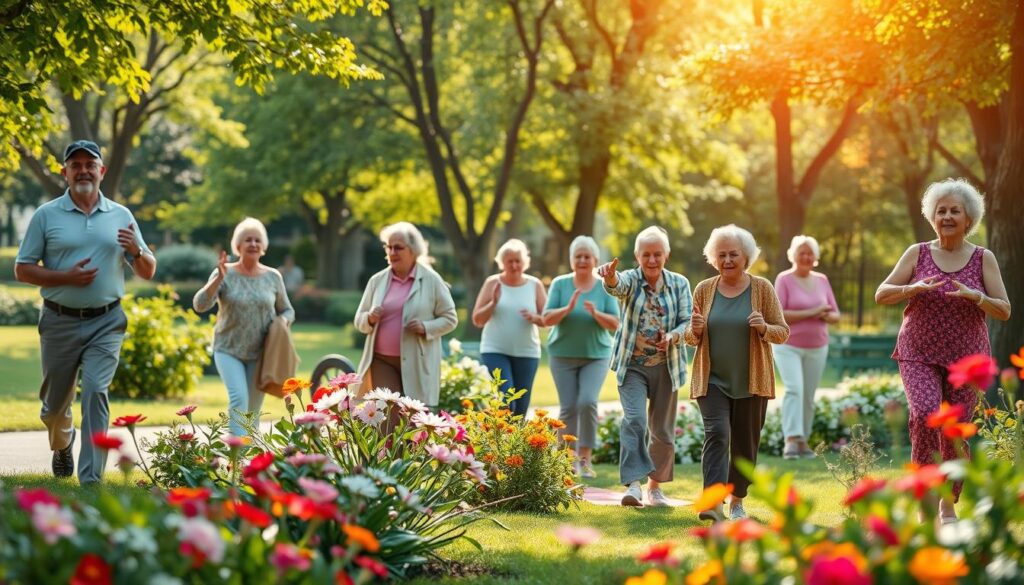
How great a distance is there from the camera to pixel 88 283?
8211mm

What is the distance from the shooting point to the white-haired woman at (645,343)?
29.4ft

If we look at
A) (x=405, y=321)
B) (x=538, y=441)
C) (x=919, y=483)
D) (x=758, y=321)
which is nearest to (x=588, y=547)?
(x=538, y=441)

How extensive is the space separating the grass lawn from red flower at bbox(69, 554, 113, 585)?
158cm

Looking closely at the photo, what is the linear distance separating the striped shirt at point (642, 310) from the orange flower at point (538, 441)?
2.88ft

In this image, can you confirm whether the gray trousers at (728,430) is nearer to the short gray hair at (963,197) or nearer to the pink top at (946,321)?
the pink top at (946,321)

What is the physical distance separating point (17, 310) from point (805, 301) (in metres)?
29.3

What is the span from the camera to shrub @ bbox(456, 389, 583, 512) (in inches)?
329

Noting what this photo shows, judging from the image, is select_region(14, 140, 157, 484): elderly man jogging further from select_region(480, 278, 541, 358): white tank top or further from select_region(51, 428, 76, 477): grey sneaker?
select_region(480, 278, 541, 358): white tank top

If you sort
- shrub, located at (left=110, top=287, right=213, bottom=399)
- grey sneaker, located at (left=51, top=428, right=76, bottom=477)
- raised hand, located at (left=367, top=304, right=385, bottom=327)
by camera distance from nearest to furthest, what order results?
grey sneaker, located at (left=51, top=428, right=76, bottom=477) → raised hand, located at (left=367, top=304, right=385, bottom=327) → shrub, located at (left=110, top=287, right=213, bottom=399)

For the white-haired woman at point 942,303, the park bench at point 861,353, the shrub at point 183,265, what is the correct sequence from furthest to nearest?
the shrub at point 183,265 → the park bench at point 861,353 → the white-haired woman at point 942,303

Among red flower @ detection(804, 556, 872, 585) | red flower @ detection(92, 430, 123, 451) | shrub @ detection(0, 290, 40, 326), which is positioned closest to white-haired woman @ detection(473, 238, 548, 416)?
red flower @ detection(92, 430, 123, 451)

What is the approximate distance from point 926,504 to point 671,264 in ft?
169

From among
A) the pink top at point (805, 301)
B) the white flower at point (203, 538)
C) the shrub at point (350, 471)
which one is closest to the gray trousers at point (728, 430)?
the shrub at point (350, 471)

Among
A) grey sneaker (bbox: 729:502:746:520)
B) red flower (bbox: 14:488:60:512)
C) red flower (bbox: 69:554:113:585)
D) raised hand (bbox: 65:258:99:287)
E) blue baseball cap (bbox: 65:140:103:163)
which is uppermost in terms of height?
blue baseball cap (bbox: 65:140:103:163)
